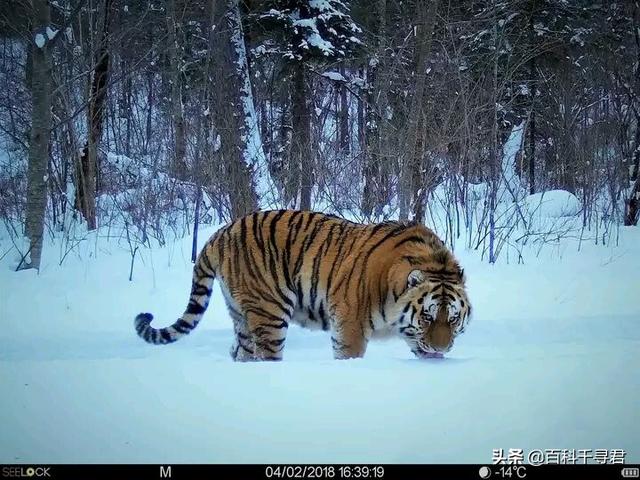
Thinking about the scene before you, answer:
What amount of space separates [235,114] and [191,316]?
22.2ft

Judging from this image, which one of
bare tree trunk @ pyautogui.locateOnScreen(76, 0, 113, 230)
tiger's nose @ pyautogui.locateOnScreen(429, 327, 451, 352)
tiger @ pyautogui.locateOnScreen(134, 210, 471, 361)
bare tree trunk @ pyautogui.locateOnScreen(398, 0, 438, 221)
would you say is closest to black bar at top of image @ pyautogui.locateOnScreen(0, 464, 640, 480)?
tiger's nose @ pyautogui.locateOnScreen(429, 327, 451, 352)

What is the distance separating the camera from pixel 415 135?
24.5ft

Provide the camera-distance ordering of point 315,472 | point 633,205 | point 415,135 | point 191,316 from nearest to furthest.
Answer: point 315,472 < point 191,316 < point 415,135 < point 633,205

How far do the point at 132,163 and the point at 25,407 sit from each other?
11557 mm

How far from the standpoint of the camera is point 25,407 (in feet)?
8.81

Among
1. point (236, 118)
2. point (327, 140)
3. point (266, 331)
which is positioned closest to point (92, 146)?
point (236, 118)


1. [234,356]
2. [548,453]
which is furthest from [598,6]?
[548,453]

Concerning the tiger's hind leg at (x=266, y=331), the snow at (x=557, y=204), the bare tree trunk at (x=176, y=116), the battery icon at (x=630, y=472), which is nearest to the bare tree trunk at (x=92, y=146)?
the bare tree trunk at (x=176, y=116)

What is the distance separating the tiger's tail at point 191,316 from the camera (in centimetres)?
407

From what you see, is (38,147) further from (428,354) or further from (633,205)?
(633,205)

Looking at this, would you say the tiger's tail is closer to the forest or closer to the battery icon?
the battery icon

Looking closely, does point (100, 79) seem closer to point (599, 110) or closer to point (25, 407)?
point (25, 407)

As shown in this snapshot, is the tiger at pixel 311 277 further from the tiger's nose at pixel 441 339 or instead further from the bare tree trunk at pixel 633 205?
the bare tree trunk at pixel 633 205

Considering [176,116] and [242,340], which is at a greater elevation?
[176,116]
